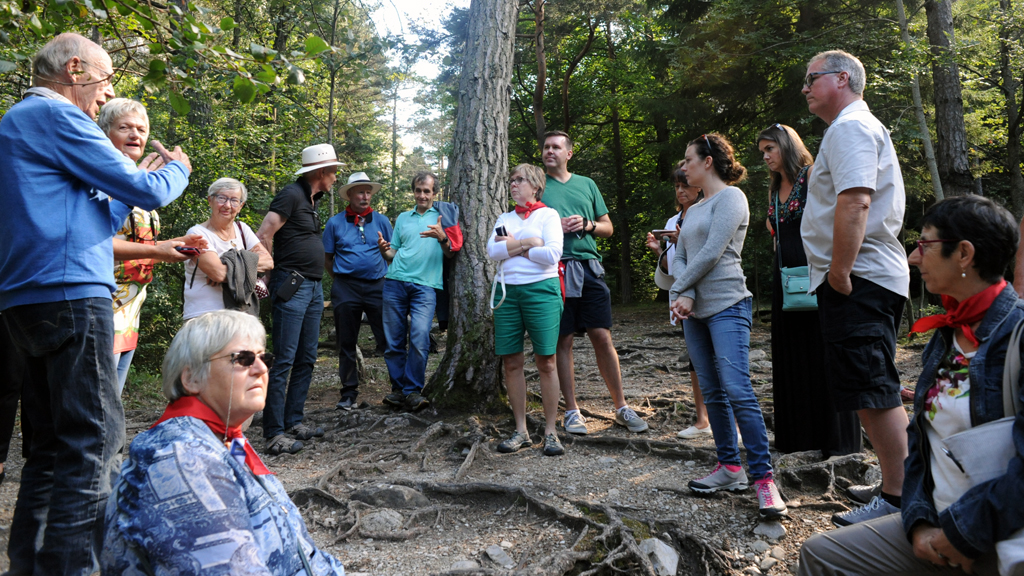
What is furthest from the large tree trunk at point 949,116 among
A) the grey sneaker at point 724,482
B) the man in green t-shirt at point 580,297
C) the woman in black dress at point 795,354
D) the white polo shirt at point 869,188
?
the grey sneaker at point 724,482

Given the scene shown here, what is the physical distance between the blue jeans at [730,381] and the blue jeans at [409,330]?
10.1 feet

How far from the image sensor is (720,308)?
3.76 m

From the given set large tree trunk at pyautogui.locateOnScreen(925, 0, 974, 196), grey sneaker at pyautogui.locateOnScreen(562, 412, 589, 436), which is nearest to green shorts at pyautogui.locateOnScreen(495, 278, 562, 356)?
grey sneaker at pyautogui.locateOnScreen(562, 412, 589, 436)

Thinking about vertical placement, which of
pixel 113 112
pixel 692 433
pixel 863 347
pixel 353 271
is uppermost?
pixel 113 112

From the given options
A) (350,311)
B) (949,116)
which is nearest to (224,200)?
(350,311)

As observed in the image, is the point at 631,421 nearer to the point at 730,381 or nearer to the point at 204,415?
the point at 730,381

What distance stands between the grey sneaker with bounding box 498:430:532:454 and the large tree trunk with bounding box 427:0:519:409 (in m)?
1.00

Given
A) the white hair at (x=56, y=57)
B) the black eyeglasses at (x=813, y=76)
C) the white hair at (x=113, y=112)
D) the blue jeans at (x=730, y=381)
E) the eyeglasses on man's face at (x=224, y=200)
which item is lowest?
the blue jeans at (x=730, y=381)

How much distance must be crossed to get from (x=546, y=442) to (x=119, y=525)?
3595 millimetres

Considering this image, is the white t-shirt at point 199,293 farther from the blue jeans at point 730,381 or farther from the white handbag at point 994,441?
the white handbag at point 994,441

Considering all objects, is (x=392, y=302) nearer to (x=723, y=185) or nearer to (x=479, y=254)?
(x=479, y=254)

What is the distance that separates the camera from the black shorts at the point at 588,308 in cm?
539

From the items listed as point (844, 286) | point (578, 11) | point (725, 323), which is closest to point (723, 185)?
point (725, 323)

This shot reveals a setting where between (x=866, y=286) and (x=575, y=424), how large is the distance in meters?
2.77
